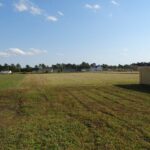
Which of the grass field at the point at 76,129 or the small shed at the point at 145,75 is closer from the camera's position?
the grass field at the point at 76,129

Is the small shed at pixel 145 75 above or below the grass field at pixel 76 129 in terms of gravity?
above

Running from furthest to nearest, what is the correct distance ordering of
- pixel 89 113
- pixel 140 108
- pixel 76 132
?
pixel 140 108
pixel 89 113
pixel 76 132

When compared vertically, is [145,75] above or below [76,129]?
above

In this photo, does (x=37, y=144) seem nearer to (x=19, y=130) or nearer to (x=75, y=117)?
(x=19, y=130)

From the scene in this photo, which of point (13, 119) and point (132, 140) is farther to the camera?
point (13, 119)

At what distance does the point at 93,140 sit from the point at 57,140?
97 cm

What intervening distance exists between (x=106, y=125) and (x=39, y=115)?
3.61 meters

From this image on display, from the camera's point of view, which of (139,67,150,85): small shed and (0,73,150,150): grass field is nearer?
(0,73,150,150): grass field

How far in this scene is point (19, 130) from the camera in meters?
10.4

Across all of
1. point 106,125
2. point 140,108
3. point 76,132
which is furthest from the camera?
point 140,108

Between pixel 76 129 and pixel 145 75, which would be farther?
pixel 145 75

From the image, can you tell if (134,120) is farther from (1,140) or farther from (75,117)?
(1,140)

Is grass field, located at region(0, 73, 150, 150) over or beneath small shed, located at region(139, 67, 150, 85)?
beneath

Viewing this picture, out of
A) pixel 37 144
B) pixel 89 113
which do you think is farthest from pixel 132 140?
pixel 89 113
